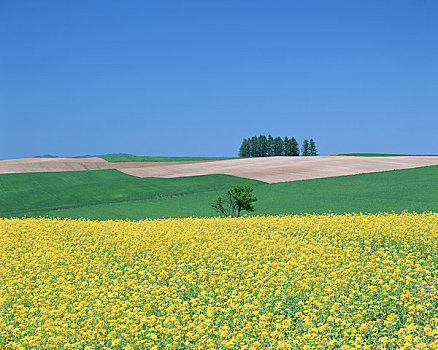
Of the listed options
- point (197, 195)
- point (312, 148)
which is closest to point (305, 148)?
point (312, 148)

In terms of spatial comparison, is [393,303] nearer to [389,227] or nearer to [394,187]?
[389,227]

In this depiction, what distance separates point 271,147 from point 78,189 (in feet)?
303

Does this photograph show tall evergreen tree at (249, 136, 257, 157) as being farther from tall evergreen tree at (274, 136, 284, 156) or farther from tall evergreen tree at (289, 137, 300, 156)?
tall evergreen tree at (289, 137, 300, 156)

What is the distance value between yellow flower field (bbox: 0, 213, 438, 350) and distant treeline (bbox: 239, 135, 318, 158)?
121 meters

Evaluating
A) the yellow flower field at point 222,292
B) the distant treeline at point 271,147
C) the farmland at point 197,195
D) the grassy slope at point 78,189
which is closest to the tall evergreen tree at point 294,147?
the distant treeline at point 271,147

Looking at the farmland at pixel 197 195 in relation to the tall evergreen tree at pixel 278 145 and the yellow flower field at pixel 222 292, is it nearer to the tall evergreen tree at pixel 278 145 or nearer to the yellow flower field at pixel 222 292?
the yellow flower field at pixel 222 292

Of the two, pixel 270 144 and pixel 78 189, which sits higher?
pixel 270 144

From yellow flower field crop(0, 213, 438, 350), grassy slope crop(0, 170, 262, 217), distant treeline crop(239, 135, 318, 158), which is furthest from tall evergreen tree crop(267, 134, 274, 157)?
yellow flower field crop(0, 213, 438, 350)

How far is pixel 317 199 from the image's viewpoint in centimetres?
4025

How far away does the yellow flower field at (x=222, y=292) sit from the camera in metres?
6.77

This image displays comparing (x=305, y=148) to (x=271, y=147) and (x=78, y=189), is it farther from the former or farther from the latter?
(x=78, y=189)

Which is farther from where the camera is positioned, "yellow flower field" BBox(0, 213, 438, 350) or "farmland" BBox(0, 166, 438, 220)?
"farmland" BBox(0, 166, 438, 220)

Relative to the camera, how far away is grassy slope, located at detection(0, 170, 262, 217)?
44.8m

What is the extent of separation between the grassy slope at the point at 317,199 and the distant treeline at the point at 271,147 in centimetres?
8314
